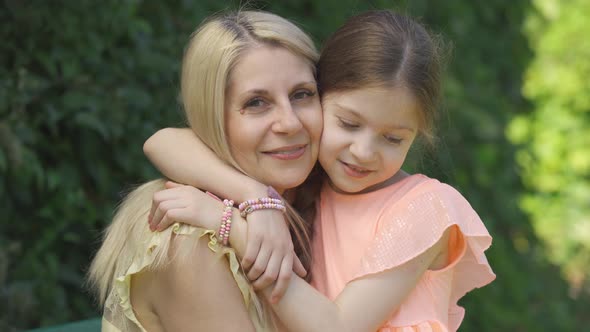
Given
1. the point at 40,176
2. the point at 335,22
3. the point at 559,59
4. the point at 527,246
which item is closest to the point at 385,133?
the point at 40,176

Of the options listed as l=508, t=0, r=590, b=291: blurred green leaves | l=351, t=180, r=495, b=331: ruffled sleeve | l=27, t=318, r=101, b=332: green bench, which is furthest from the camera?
l=508, t=0, r=590, b=291: blurred green leaves

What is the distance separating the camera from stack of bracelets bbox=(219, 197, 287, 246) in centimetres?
216

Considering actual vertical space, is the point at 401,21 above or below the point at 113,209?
above

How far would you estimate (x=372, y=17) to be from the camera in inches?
94.3

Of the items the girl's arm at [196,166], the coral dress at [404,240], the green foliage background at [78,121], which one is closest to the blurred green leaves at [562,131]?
the green foliage background at [78,121]

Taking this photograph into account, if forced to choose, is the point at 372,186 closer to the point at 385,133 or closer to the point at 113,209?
the point at 385,133

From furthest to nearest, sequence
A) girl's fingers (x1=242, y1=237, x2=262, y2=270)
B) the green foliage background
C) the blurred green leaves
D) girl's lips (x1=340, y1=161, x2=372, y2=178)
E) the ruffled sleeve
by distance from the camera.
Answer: the blurred green leaves < the green foliage background < girl's lips (x1=340, y1=161, x2=372, y2=178) < the ruffled sleeve < girl's fingers (x1=242, y1=237, x2=262, y2=270)

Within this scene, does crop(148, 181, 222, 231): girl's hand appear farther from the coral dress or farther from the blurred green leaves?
the blurred green leaves

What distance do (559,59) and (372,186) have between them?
548 centimetres

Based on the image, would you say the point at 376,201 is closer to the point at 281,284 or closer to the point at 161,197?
the point at 281,284

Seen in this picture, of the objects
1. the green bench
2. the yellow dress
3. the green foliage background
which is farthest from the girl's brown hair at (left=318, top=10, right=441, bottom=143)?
the green bench

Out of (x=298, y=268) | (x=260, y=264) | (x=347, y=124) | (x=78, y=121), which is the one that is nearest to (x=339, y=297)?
(x=298, y=268)

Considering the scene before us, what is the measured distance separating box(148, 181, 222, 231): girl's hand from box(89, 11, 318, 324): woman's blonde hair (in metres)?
0.08

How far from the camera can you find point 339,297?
7.33 feet
